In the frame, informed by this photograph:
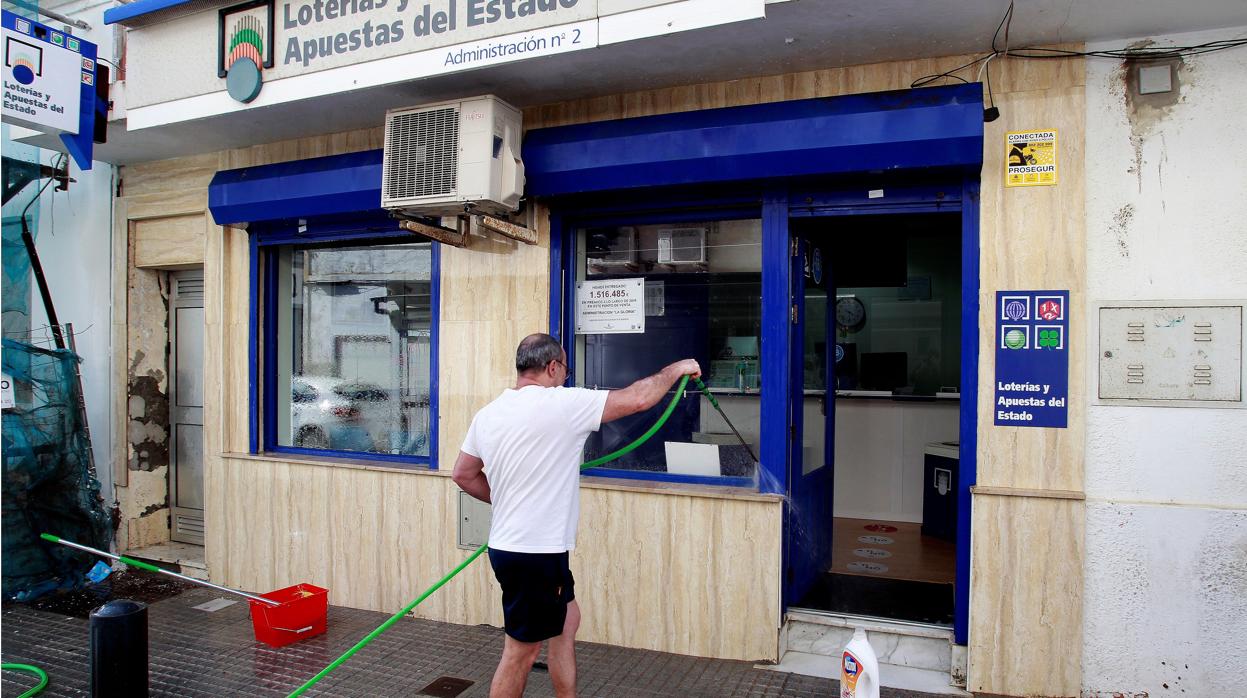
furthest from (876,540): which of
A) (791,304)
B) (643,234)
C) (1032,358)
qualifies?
(643,234)

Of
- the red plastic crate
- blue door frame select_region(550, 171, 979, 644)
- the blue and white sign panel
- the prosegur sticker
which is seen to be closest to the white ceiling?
the prosegur sticker

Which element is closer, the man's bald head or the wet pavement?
the man's bald head

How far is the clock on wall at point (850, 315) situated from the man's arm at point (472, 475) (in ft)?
19.3

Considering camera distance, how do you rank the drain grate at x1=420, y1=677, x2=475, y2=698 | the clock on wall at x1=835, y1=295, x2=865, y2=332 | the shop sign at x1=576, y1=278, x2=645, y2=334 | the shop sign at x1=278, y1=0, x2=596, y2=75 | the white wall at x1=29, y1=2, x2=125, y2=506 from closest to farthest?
the shop sign at x1=278, y1=0, x2=596, y2=75 → the drain grate at x1=420, y1=677, x2=475, y2=698 → the shop sign at x1=576, y1=278, x2=645, y2=334 → the white wall at x1=29, y1=2, x2=125, y2=506 → the clock on wall at x1=835, y1=295, x2=865, y2=332

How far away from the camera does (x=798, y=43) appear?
4090mm

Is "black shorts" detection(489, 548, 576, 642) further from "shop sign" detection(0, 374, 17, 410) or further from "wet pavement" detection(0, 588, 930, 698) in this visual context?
"shop sign" detection(0, 374, 17, 410)

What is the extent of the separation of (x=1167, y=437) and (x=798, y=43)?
2.65 metres

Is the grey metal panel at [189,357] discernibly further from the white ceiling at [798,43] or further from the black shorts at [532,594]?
the black shorts at [532,594]

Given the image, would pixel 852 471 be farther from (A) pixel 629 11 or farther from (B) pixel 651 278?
(A) pixel 629 11

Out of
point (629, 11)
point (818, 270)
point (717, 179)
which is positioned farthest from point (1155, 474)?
point (629, 11)

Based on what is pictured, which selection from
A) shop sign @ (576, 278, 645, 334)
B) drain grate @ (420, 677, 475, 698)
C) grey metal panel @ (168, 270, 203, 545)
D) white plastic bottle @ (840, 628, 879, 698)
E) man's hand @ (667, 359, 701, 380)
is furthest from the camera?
grey metal panel @ (168, 270, 203, 545)

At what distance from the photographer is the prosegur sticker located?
159 inches

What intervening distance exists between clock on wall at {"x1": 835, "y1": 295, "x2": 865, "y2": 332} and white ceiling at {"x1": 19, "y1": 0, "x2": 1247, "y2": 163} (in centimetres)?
464

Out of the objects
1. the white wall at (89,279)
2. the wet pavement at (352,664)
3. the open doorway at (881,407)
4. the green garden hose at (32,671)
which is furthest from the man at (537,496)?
the white wall at (89,279)
